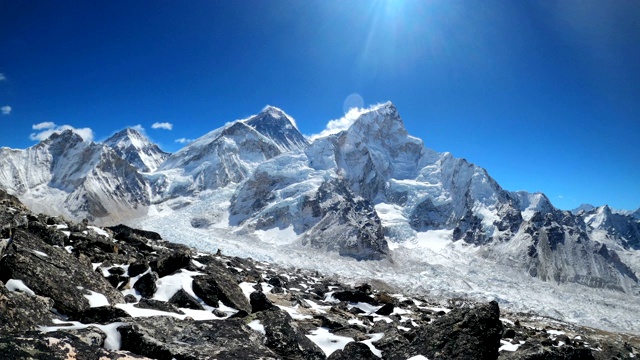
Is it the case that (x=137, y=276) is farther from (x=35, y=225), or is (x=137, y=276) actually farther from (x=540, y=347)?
(x=540, y=347)

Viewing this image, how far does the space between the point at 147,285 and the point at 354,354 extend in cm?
1147

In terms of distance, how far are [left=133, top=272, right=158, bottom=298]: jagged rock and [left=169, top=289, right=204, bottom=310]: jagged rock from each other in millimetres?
1119

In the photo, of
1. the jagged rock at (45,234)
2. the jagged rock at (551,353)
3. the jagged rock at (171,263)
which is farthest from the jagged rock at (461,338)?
the jagged rock at (45,234)

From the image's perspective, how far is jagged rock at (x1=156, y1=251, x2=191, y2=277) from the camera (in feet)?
70.4

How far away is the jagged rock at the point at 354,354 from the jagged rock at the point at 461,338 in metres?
1.28

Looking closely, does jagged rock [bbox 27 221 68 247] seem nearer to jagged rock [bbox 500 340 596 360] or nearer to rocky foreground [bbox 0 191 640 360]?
rocky foreground [bbox 0 191 640 360]

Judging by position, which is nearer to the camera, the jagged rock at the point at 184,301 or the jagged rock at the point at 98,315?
the jagged rock at the point at 98,315

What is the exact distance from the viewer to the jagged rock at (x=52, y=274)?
1182 cm

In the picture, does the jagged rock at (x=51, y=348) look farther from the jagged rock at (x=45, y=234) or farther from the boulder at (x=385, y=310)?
the boulder at (x=385, y=310)

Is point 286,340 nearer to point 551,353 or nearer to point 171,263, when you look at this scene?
point 551,353

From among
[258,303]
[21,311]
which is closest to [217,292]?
[258,303]

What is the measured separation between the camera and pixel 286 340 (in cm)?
1239

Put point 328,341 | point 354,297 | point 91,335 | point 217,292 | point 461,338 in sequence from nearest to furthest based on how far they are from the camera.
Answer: point 91,335 < point 461,338 < point 328,341 < point 217,292 < point 354,297

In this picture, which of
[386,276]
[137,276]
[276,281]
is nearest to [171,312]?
[137,276]
